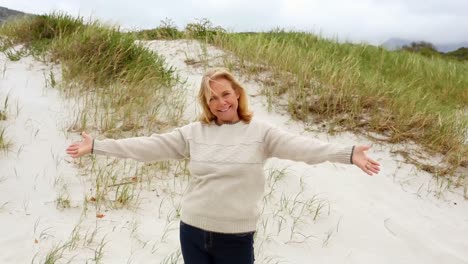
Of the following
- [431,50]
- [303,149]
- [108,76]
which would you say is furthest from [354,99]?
[431,50]

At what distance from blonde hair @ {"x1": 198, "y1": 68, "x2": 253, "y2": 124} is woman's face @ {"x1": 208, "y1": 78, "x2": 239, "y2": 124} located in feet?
0.07

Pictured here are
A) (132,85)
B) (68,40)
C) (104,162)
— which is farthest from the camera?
(68,40)

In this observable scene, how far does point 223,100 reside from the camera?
2.50 meters

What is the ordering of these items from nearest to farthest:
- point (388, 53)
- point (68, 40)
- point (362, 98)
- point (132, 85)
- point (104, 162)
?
point (104, 162) → point (132, 85) → point (362, 98) → point (68, 40) → point (388, 53)

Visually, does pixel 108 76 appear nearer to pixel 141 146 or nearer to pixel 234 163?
pixel 141 146

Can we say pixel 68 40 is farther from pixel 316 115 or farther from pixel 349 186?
pixel 349 186

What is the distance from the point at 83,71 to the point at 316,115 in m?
3.10

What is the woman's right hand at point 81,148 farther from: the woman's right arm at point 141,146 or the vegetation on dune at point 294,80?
the vegetation on dune at point 294,80

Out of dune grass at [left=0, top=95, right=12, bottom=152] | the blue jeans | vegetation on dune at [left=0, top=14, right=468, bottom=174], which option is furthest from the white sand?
the blue jeans

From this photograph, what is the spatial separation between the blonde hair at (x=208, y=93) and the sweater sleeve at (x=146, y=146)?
0.66 feet

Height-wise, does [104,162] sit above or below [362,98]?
below

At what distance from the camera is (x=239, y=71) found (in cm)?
733

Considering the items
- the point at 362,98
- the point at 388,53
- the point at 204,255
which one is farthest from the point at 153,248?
the point at 388,53

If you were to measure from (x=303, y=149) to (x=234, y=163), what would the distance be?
14.0 inches
